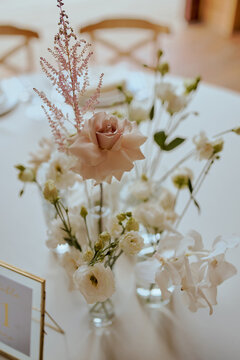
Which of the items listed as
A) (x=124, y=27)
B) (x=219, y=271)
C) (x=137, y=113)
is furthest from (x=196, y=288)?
(x=124, y=27)

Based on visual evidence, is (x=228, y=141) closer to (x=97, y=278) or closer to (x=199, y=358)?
(x=199, y=358)

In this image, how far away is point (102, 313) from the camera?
0.88 metres

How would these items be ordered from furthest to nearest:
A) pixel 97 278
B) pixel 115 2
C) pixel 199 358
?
pixel 115 2
pixel 199 358
pixel 97 278

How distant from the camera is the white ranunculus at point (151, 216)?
84 centimetres

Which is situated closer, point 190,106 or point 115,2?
point 190,106

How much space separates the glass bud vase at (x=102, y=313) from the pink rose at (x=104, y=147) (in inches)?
14.6

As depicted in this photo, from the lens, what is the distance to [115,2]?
14.6 ft

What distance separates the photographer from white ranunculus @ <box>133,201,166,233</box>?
0.84m

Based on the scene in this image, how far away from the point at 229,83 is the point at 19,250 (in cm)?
264

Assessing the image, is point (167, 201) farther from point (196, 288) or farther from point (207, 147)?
point (196, 288)

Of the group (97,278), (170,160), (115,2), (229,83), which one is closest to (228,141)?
(170,160)

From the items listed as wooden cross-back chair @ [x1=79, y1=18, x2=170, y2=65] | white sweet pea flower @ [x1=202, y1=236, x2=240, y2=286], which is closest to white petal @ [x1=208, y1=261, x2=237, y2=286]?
white sweet pea flower @ [x1=202, y1=236, x2=240, y2=286]

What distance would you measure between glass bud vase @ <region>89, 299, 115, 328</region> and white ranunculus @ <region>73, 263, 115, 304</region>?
Result: 0.79 ft

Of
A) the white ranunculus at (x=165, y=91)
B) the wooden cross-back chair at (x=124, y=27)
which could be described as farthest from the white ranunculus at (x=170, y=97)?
the wooden cross-back chair at (x=124, y=27)
